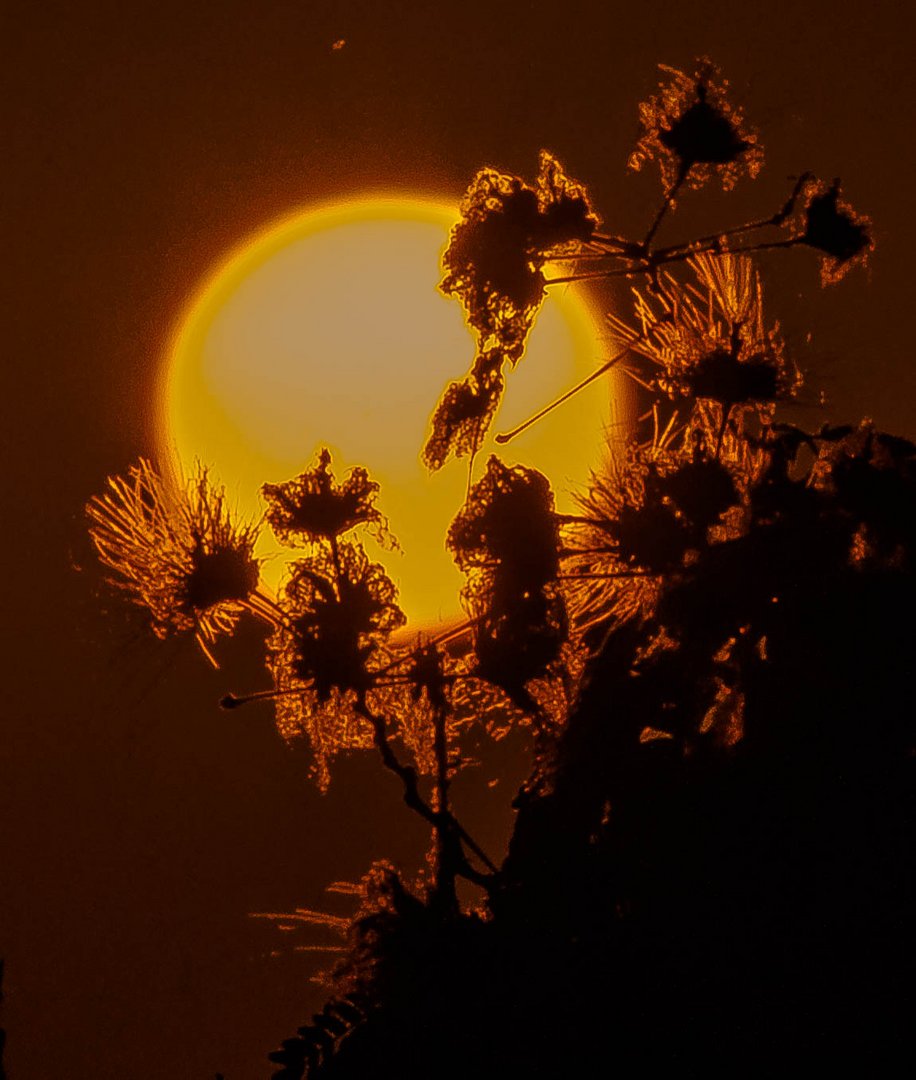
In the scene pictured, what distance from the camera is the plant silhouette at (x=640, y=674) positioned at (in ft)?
3.97

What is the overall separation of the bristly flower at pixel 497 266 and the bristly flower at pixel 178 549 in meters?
0.27

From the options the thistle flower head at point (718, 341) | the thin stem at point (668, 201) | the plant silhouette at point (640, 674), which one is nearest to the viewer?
the plant silhouette at point (640, 674)

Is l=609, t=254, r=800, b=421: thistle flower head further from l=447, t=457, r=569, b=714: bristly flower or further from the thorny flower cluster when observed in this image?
l=447, t=457, r=569, b=714: bristly flower

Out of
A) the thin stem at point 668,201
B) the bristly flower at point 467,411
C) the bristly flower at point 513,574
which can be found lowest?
the bristly flower at point 513,574

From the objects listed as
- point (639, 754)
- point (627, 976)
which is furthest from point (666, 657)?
point (627, 976)

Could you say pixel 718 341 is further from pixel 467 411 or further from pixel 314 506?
pixel 314 506

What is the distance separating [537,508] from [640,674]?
22cm

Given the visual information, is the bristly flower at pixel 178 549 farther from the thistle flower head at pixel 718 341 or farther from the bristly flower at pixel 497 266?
the thistle flower head at pixel 718 341

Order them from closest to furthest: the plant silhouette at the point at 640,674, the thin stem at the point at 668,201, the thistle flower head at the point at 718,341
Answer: the plant silhouette at the point at 640,674
the thin stem at the point at 668,201
the thistle flower head at the point at 718,341

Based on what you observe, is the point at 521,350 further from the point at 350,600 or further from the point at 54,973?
the point at 54,973

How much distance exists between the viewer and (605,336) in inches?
60.6

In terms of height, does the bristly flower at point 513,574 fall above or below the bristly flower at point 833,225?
below

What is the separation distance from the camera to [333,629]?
140 centimetres

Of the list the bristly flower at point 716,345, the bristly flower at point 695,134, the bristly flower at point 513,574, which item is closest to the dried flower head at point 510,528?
the bristly flower at point 513,574
